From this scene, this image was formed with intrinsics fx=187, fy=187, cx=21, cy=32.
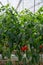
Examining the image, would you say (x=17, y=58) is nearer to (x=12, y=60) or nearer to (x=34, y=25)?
(x=12, y=60)

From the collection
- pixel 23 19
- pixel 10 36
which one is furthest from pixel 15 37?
pixel 23 19

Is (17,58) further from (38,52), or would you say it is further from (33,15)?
(33,15)

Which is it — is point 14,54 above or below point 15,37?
below

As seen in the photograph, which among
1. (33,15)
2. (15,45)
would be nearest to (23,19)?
(33,15)

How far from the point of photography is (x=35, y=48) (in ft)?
3.03

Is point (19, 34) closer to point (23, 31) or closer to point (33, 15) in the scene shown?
point (23, 31)

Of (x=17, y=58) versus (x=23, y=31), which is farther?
(x=17, y=58)

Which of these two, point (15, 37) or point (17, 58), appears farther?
point (17, 58)

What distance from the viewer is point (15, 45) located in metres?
0.92

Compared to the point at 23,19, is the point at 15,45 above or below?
below

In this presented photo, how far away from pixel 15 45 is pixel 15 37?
40 millimetres

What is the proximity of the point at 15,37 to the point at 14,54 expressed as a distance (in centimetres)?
12

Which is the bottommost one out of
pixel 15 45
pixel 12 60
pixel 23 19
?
pixel 12 60

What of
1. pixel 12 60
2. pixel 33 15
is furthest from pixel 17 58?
pixel 33 15
